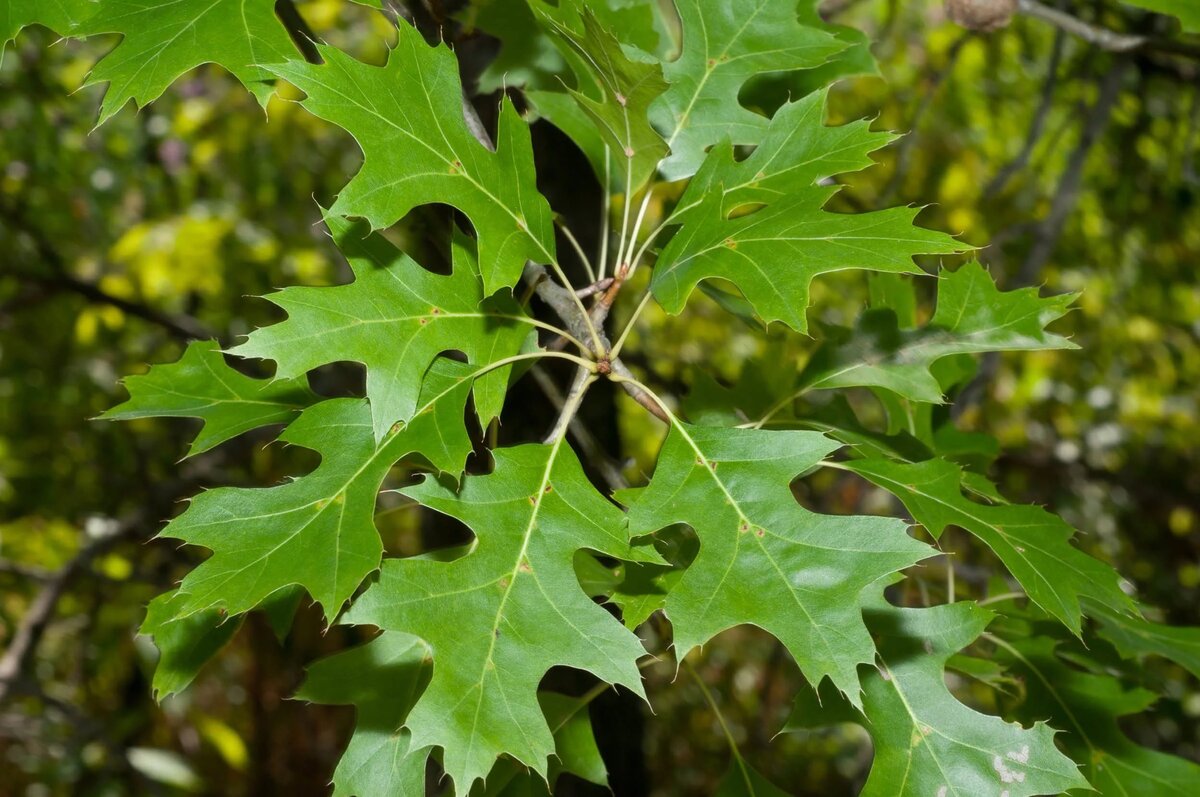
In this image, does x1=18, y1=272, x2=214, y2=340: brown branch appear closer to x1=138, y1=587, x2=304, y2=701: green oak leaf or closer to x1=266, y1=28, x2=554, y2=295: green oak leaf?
x1=138, y1=587, x2=304, y2=701: green oak leaf

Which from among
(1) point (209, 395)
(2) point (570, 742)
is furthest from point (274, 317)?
(2) point (570, 742)

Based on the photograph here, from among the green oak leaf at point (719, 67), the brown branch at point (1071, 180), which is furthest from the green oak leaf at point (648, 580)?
the brown branch at point (1071, 180)

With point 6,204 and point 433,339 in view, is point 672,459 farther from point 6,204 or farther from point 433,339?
point 6,204

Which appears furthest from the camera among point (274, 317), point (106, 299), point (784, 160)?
point (274, 317)

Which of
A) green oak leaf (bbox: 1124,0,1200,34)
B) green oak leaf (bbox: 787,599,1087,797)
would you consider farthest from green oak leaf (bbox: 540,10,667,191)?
green oak leaf (bbox: 1124,0,1200,34)

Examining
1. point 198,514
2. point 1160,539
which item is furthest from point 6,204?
point 1160,539

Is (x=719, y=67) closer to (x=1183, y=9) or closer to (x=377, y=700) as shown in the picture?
(x=1183, y=9)
